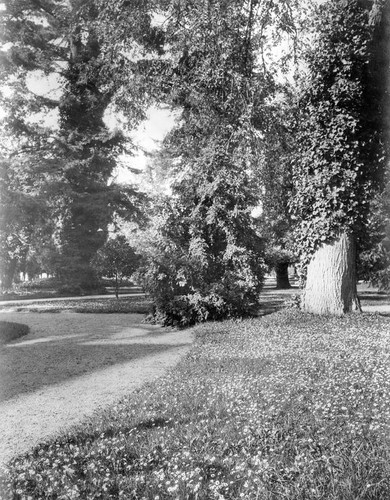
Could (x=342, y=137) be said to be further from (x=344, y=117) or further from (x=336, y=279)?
(x=336, y=279)

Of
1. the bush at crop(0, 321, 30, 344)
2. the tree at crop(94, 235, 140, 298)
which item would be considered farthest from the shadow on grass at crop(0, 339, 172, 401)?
the tree at crop(94, 235, 140, 298)

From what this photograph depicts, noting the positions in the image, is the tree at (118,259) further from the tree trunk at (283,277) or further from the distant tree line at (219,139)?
the tree trunk at (283,277)

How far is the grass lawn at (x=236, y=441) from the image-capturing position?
10.6 ft

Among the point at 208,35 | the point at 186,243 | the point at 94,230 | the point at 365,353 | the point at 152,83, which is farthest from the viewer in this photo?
the point at 94,230

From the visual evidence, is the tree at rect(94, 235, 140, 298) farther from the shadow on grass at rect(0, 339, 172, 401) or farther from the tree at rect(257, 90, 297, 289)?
the shadow on grass at rect(0, 339, 172, 401)

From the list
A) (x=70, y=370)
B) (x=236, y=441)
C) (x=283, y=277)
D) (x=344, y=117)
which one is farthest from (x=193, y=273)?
(x=283, y=277)

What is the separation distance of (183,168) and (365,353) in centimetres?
1118

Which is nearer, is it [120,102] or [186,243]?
[120,102]

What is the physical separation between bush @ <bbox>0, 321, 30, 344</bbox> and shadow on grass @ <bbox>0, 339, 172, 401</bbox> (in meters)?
1.38

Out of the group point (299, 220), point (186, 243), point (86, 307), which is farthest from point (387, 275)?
point (86, 307)

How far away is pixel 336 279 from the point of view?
1365 centimetres

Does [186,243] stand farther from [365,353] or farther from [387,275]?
[387,275]

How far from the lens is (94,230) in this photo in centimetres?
3184

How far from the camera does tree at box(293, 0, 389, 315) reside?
1348 centimetres
